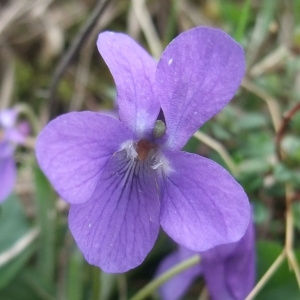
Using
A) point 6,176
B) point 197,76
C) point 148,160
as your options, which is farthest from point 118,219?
point 6,176

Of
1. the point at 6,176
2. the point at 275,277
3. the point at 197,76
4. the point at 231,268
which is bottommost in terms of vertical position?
the point at 275,277

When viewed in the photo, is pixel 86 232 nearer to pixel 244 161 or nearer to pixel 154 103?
pixel 154 103

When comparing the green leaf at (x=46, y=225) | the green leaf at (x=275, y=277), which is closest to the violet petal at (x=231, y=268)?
the green leaf at (x=275, y=277)

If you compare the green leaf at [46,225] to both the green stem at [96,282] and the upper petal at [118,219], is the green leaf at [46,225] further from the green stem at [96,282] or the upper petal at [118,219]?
the upper petal at [118,219]

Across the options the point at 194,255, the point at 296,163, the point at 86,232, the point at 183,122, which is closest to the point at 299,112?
the point at 296,163

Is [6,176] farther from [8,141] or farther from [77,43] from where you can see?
[77,43]

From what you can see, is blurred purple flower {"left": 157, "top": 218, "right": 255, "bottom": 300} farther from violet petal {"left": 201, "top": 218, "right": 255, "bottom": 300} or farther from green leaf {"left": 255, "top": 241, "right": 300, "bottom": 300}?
green leaf {"left": 255, "top": 241, "right": 300, "bottom": 300}

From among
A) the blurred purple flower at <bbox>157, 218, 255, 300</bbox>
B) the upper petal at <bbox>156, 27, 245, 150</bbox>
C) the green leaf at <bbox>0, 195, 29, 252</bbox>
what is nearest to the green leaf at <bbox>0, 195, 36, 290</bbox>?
the green leaf at <bbox>0, 195, 29, 252</bbox>
